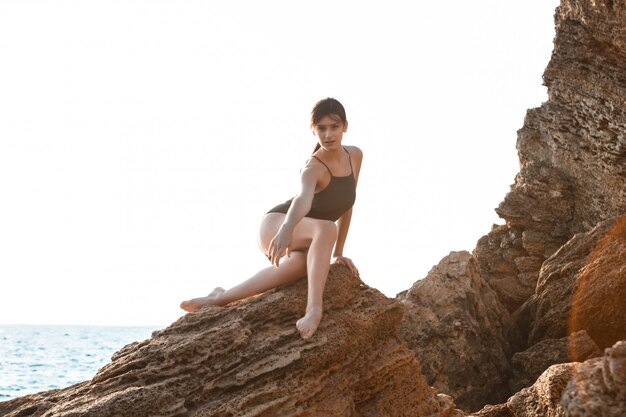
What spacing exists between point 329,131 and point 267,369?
2758 millimetres

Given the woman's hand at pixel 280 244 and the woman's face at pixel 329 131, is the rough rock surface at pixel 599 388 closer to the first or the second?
the woman's hand at pixel 280 244

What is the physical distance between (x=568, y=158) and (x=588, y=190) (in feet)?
2.68

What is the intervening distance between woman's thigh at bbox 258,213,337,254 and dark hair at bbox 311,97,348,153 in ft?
3.76

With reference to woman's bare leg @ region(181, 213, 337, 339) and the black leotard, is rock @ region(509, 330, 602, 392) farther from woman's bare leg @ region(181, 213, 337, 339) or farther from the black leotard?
woman's bare leg @ region(181, 213, 337, 339)

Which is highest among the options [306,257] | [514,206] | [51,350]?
[51,350]

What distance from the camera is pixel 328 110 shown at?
27.8 feet

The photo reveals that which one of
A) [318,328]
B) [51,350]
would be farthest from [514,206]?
[51,350]

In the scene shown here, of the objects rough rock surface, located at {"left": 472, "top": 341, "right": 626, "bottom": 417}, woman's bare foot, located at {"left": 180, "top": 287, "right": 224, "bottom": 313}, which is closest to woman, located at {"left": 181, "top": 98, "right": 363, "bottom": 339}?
woman's bare foot, located at {"left": 180, "top": 287, "right": 224, "bottom": 313}

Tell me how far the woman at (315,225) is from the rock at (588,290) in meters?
5.60

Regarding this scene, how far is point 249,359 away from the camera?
7621 millimetres

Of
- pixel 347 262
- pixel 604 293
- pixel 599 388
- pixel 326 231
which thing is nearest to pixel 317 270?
pixel 326 231

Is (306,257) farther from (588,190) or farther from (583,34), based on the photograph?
(588,190)

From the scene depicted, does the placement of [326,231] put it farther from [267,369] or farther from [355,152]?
[267,369]

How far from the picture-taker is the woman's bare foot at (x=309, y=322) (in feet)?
25.9
